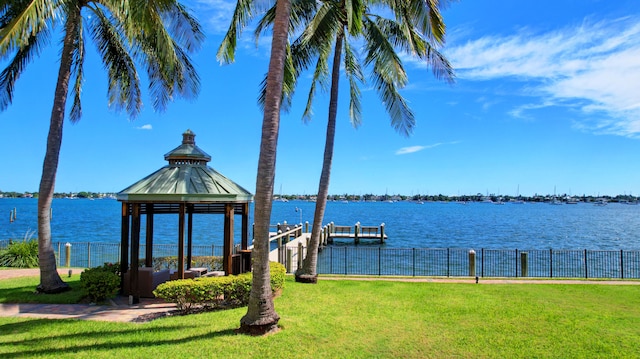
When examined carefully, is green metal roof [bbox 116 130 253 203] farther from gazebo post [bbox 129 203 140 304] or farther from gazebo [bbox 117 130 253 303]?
gazebo post [bbox 129 203 140 304]

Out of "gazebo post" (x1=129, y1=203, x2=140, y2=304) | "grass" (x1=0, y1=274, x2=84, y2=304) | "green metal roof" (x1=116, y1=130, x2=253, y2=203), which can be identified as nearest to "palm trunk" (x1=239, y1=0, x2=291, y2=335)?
"green metal roof" (x1=116, y1=130, x2=253, y2=203)

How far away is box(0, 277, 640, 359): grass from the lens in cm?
752

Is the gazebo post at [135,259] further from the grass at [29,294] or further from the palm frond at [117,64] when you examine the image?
the palm frond at [117,64]

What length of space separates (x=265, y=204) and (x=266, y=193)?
223 millimetres

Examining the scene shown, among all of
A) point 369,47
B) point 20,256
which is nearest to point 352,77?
point 369,47

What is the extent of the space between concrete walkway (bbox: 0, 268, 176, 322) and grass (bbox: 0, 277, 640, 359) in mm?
596

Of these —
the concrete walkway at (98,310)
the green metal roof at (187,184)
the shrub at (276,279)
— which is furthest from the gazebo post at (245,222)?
the concrete walkway at (98,310)

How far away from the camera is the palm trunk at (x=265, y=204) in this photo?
846 cm

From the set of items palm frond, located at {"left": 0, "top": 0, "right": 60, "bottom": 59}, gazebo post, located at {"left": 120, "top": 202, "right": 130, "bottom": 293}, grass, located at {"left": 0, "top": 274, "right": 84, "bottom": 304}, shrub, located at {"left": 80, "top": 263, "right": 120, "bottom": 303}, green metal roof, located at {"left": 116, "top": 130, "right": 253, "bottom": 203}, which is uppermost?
palm frond, located at {"left": 0, "top": 0, "right": 60, "bottom": 59}

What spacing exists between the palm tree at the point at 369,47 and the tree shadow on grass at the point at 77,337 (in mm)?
6228

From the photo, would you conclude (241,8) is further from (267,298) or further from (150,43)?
(267,298)

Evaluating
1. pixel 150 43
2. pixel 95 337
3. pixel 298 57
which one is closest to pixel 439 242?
pixel 298 57

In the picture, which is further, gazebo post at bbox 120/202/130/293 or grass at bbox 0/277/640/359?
gazebo post at bbox 120/202/130/293

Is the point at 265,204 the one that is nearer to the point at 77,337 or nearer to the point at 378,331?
the point at 378,331
